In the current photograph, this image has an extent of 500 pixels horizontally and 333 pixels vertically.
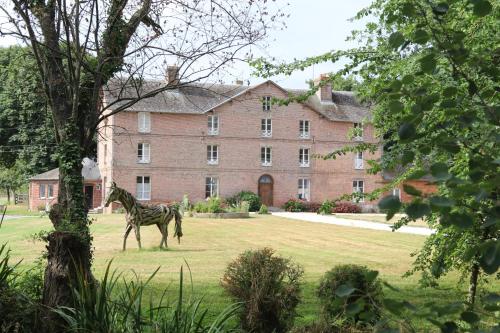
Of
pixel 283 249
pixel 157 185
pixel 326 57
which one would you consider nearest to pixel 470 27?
pixel 326 57

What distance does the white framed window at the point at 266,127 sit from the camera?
4619 centimetres

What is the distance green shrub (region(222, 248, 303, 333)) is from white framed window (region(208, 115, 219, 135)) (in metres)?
39.3

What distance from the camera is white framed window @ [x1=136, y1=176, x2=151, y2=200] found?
4284 centimetres

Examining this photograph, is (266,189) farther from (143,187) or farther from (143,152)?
(143,152)

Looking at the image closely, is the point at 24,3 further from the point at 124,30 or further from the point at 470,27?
the point at 470,27

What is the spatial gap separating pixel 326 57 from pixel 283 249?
10.4 m

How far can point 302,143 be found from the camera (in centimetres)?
4712

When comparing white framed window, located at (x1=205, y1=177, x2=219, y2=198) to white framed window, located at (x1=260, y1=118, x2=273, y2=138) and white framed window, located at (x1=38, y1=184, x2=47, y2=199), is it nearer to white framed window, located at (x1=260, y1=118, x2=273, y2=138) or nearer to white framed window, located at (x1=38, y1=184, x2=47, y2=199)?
white framed window, located at (x1=260, y1=118, x2=273, y2=138)

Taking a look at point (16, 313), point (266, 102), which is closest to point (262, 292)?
point (16, 313)

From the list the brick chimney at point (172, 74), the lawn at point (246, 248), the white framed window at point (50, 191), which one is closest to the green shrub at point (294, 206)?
the white framed window at point (50, 191)

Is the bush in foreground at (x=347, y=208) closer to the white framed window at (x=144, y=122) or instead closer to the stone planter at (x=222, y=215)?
the stone planter at (x=222, y=215)

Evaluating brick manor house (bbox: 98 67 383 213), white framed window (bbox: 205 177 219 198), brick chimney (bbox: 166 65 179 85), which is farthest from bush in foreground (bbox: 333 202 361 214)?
brick chimney (bbox: 166 65 179 85)

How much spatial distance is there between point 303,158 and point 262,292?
41.9 meters

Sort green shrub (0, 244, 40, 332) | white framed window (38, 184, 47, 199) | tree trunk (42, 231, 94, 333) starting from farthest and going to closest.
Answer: white framed window (38, 184, 47, 199) < tree trunk (42, 231, 94, 333) < green shrub (0, 244, 40, 332)
